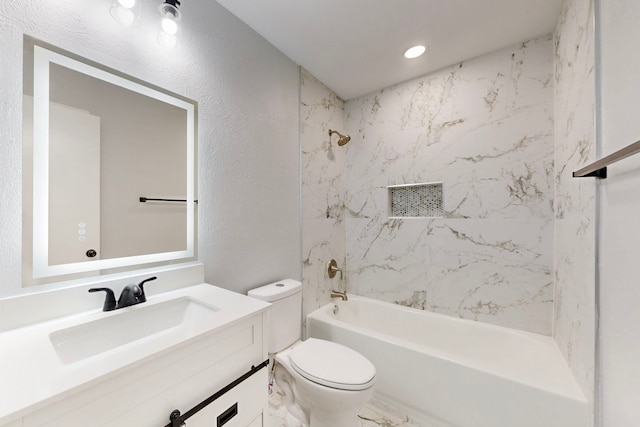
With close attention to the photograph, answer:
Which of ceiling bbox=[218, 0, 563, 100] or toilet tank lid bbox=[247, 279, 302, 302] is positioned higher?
ceiling bbox=[218, 0, 563, 100]

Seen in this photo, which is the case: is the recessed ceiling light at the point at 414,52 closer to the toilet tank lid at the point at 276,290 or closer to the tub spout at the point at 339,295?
the toilet tank lid at the point at 276,290

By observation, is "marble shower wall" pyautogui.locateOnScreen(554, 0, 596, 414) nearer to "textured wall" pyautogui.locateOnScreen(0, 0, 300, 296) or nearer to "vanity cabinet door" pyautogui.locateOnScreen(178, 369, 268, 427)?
"vanity cabinet door" pyautogui.locateOnScreen(178, 369, 268, 427)

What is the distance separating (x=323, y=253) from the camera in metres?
2.21

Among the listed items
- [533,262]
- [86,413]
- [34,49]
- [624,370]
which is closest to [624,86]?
[624,370]

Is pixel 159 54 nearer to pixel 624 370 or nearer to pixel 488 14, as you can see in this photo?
pixel 488 14

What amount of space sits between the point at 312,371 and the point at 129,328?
0.84m

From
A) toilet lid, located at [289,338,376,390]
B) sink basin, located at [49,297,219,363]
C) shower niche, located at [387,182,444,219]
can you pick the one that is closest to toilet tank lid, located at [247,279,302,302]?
toilet lid, located at [289,338,376,390]

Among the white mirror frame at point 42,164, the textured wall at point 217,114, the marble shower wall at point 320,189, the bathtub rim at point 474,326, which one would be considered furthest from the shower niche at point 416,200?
the white mirror frame at point 42,164

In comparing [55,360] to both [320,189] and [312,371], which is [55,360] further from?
[320,189]

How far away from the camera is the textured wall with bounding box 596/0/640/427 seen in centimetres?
74

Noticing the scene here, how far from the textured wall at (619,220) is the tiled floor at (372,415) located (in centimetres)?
96

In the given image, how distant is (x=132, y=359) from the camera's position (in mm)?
602

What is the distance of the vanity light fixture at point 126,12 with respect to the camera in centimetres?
100

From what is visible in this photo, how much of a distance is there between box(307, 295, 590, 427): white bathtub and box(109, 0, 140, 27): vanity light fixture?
205cm
